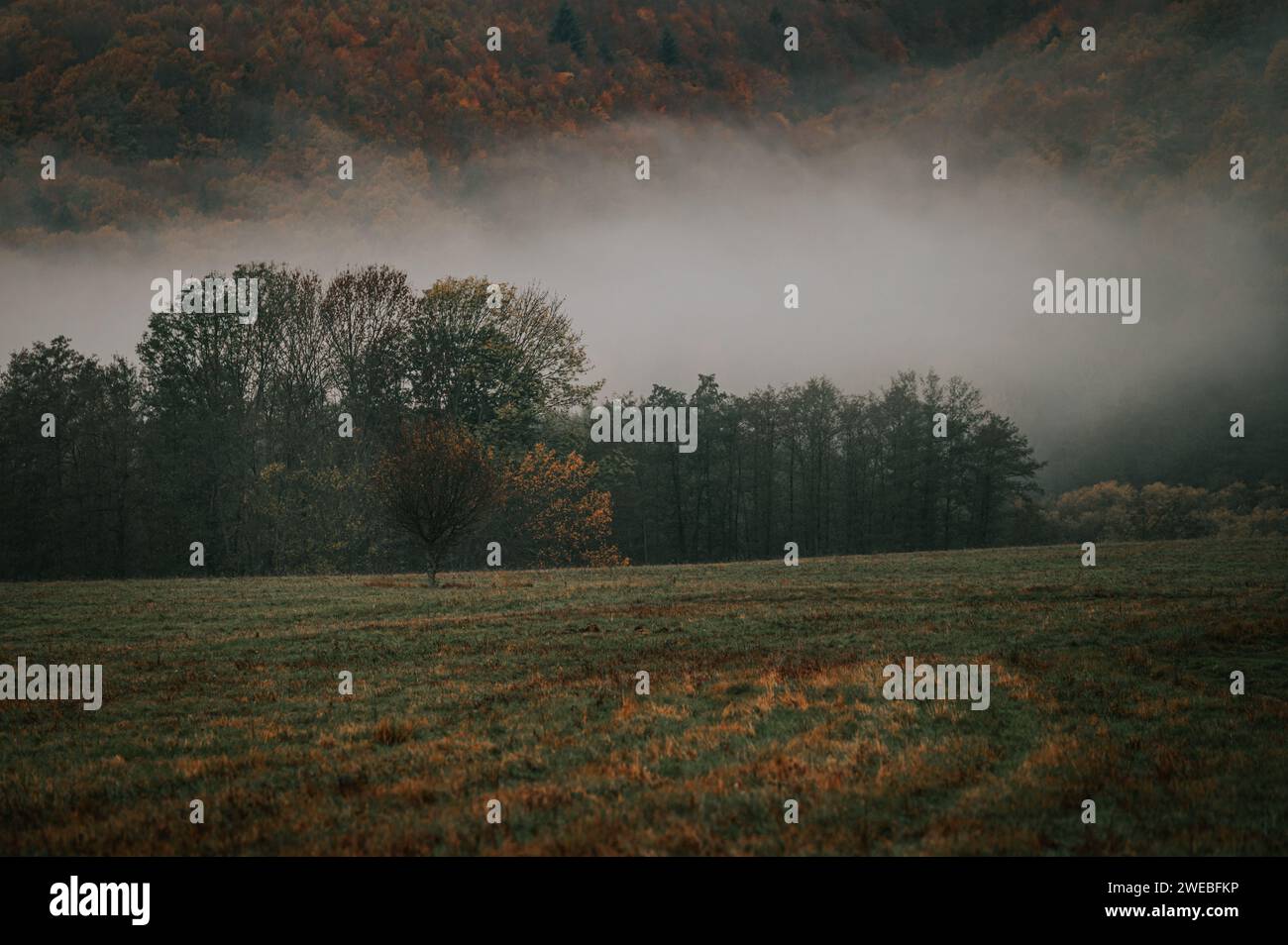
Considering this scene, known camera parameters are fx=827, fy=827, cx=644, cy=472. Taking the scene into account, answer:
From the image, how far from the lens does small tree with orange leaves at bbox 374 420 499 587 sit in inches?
1364

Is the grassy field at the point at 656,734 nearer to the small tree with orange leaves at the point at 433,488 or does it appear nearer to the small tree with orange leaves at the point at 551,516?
the small tree with orange leaves at the point at 433,488

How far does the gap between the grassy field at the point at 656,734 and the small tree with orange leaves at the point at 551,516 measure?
85.0ft

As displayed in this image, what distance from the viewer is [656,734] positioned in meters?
10.8

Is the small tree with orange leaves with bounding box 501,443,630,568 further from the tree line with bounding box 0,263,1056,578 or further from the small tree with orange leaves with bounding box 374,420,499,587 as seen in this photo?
the small tree with orange leaves with bounding box 374,420,499,587

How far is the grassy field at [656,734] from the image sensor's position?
7184 millimetres

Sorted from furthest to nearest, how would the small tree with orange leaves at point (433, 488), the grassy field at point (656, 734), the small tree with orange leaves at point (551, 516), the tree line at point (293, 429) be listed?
the small tree with orange leaves at point (551, 516), the tree line at point (293, 429), the small tree with orange leaves at point (433, 488), the grassy field at point (656, 734)

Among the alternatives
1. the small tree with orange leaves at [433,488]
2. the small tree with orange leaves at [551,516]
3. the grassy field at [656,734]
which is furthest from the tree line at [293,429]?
the grassy field at [656,734]

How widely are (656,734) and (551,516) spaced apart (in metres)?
41.6

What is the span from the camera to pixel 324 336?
55.1 meters

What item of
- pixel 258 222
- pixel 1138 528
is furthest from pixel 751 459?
pixel 258 222

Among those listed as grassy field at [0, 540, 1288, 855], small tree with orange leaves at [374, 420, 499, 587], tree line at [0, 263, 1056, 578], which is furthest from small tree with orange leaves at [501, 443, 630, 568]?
grassy field at [0, 540, 1288, 855]

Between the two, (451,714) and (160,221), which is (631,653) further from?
(160,221)

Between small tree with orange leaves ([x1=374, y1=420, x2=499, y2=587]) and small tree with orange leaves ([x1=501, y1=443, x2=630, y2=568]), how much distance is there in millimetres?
14401

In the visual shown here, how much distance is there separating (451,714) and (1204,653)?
1490 centimetres
